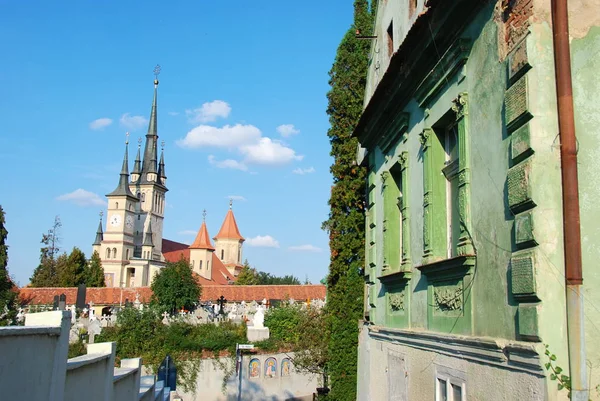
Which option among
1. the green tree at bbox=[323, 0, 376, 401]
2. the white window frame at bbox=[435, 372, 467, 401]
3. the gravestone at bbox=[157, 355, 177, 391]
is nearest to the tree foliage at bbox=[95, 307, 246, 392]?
the gravestone at bbox=[157, 355, 177, 391]

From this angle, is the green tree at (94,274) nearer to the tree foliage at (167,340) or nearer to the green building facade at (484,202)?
the tree foliage at (167,340)

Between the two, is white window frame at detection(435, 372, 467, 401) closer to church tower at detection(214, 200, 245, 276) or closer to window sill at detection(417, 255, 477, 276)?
window sill at detection(417, 255, 477, 276)

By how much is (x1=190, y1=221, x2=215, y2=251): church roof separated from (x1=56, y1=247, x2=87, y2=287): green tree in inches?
1288

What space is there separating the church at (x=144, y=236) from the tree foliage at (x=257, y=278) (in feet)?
18.3

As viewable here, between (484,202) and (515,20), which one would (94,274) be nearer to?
(484,202)

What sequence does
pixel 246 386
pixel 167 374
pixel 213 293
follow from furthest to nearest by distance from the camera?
pixel 213 293
pixel 246 386
pixel 167 374

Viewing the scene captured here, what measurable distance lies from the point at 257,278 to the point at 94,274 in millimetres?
39521

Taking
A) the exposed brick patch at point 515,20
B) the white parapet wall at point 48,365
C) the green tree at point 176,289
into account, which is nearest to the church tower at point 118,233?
the green tree at point 176,289

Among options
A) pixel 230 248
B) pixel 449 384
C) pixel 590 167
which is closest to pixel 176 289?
pixel 449 384

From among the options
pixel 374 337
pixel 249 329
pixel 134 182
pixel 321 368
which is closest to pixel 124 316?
pixel 249 329

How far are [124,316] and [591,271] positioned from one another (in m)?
33.1

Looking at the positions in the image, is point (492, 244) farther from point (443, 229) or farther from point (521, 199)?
point (443, 229)

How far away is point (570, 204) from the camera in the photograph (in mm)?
4816

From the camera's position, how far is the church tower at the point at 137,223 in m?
101
